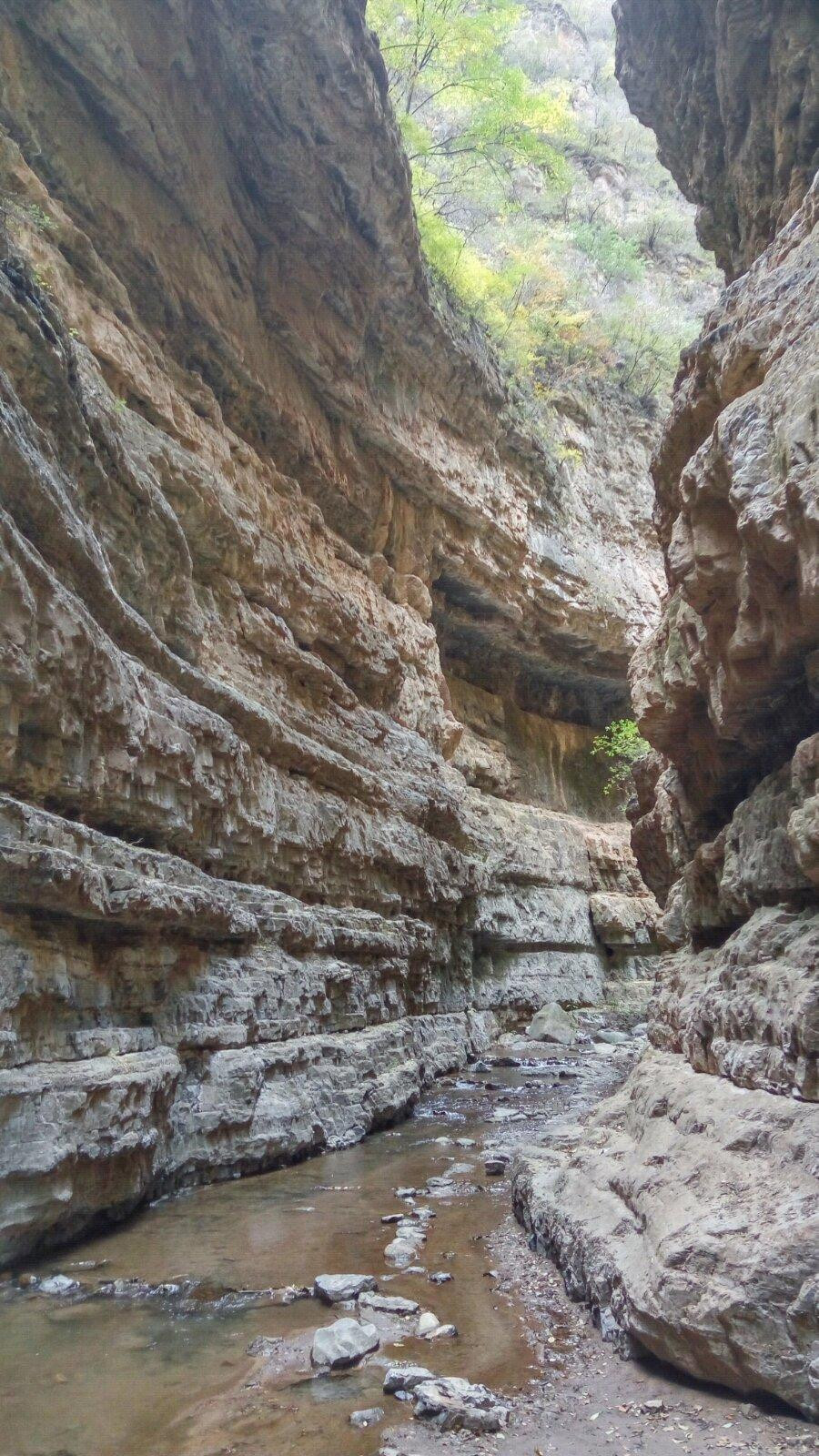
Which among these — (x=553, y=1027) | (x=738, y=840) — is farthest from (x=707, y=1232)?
(x=553, y=1027)

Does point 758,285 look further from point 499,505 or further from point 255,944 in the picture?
point 499,505

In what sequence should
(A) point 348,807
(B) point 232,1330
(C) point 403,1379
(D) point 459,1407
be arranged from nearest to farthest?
(D) point 459,1407 < (C) point 403,1379 < (B) point 232,1330 < (A) point 348,807

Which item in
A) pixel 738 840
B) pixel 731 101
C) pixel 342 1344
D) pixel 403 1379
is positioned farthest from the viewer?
pixel 731 101

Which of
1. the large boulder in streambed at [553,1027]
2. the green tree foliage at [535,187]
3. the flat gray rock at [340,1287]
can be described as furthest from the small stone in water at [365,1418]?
the green tree foliage at [535,187]

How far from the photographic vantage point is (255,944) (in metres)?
8.11

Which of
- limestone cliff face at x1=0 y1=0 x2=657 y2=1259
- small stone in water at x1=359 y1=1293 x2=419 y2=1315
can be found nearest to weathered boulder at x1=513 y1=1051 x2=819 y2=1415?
small stone in water at x1=359 y1=1293 x2=419 y2=1315

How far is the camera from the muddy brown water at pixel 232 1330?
9.57ft

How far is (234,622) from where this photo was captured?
35.1ft

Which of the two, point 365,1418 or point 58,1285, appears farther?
point 58,1285

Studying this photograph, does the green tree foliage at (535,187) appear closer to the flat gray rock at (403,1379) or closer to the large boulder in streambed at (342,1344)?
the large boulder in streambed at (342,1344)

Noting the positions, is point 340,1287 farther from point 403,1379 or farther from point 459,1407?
point 459,1407

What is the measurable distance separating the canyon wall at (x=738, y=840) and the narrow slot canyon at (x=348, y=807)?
3cm

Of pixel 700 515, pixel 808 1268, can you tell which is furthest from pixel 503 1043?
pixel 808 1268

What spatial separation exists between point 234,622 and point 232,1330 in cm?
823
